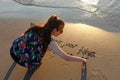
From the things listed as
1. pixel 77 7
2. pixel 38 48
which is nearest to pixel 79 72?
pixel 38 48

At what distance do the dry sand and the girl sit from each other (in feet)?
0.61

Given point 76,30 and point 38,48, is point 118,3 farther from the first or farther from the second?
point 38,48

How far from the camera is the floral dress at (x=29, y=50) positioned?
3.45 m

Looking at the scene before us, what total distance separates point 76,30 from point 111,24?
0.83 meters

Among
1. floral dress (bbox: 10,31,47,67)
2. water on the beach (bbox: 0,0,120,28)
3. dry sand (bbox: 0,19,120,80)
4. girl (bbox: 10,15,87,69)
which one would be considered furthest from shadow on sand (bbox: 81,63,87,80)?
water on the beach (bbox: 0,0,120,28)

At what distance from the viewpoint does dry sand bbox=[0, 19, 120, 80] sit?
362cm

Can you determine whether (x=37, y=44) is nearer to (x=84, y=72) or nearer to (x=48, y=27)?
(x=48, y=27)

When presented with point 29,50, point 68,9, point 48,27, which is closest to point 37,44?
point 29,50

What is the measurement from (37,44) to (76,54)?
0.81 meters

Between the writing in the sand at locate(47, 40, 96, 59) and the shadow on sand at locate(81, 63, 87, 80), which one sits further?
the writing in the sand at locate(47, 40, 96, 59)

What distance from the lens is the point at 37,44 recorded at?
3.48 metres

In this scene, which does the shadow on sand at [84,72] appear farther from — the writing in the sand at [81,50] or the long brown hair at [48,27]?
the long brown hair at [48,27]

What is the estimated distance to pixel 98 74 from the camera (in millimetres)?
3615

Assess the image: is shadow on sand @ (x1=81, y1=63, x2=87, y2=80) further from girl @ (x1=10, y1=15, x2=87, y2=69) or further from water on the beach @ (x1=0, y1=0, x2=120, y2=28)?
water on the beach @ (x1=0, y1=0, x2=120, y2=28)
